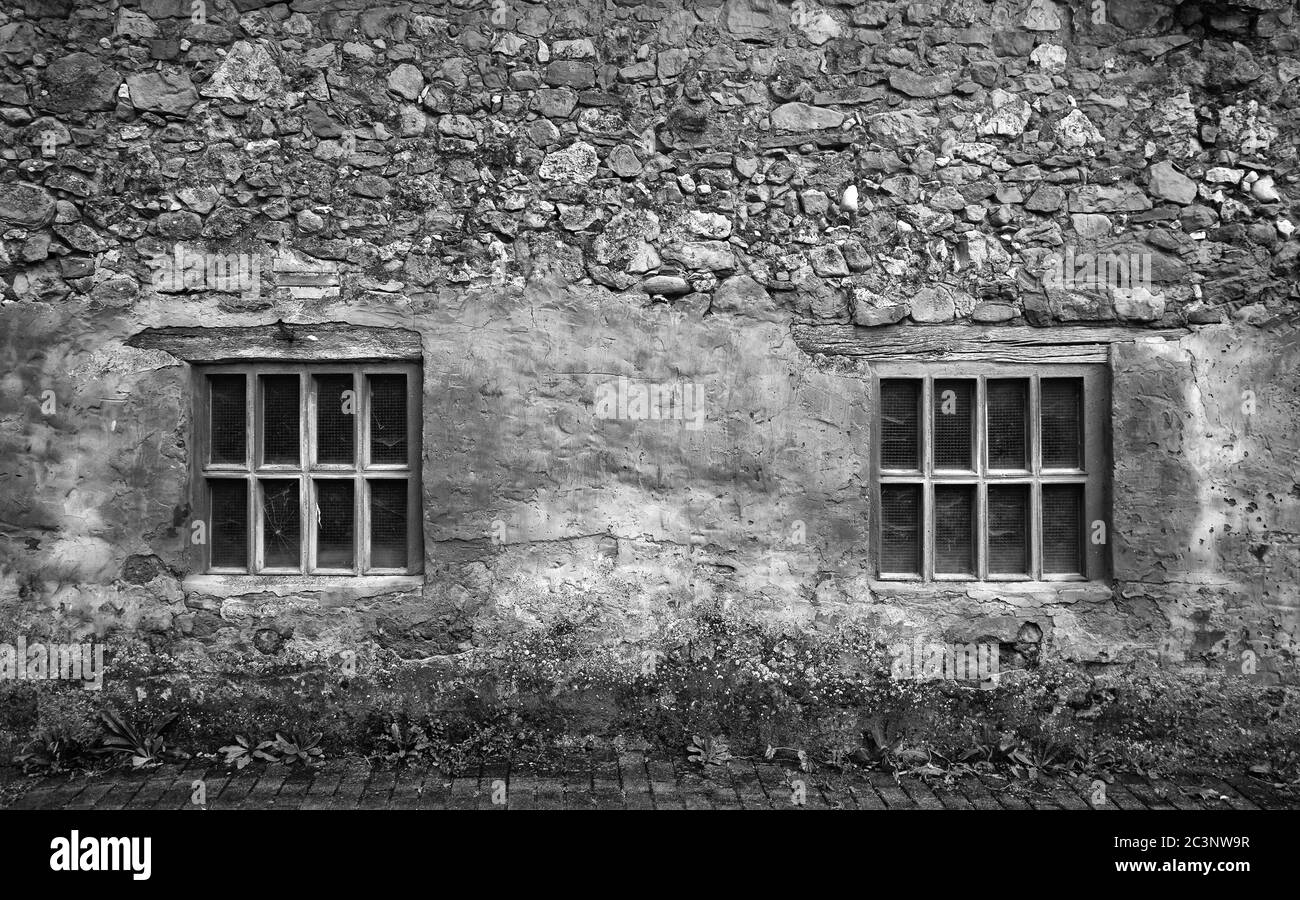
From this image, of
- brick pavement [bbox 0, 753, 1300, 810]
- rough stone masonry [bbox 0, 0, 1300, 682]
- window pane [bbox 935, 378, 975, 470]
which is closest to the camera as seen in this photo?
brick pavement [bbox 0, 753, 1300, 810]

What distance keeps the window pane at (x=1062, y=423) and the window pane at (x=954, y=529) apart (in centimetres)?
41

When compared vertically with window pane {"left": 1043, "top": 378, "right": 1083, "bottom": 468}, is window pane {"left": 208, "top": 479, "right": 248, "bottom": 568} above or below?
below

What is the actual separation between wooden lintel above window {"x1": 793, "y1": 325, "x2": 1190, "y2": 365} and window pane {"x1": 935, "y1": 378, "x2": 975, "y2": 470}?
0.14m

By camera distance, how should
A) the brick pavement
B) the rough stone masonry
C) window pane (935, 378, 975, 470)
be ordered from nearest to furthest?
1. the brick pavement
2. the rough stone masonry
3. window pane (935, 378, 975, 470)

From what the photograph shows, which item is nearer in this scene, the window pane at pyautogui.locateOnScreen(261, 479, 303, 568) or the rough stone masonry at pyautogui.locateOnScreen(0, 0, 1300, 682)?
the rough stone masonry at pyautogui.locateOnScreen(0, 0, 1300, 682)

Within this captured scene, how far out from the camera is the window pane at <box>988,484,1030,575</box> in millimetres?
4223

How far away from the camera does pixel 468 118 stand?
4.14 metres

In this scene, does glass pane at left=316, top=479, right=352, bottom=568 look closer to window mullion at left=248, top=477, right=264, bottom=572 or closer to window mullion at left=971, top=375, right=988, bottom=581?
window mullion at left=248, top=477, right=264, bottom=572

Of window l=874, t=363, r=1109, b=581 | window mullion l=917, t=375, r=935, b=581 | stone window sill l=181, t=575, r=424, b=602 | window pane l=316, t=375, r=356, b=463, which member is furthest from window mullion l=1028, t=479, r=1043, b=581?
window pane l=316, t=375, r=356, b=463

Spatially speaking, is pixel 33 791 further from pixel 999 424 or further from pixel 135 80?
pixel 999 424

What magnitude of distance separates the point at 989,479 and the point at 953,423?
30cm

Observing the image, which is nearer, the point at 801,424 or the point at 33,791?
the point at 33,791

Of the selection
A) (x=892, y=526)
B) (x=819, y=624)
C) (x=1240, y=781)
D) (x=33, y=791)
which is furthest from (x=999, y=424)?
(x=33, y=791)

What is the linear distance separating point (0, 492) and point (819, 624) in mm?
3690
